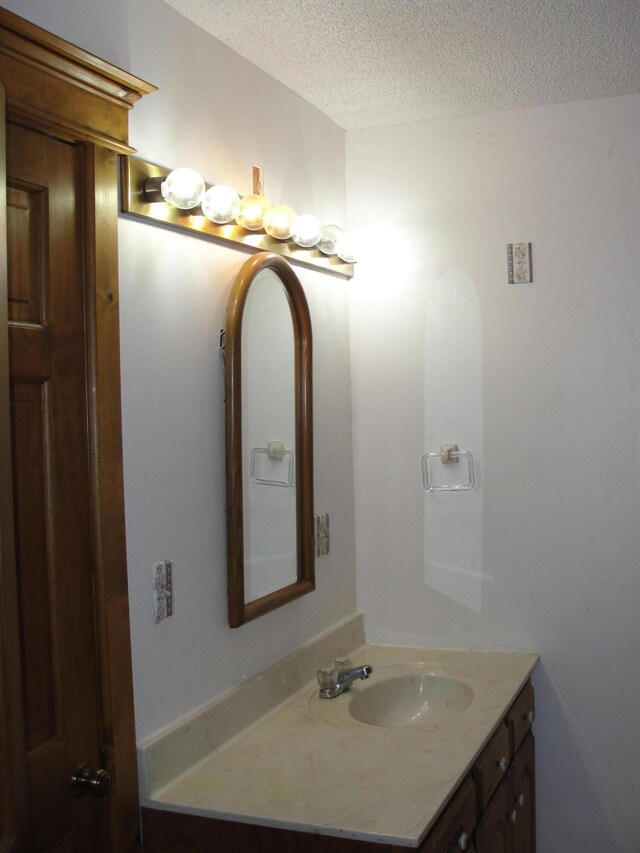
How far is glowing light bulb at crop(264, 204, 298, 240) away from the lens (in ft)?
7.22

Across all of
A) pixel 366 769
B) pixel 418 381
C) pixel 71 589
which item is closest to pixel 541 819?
pixel 366 769

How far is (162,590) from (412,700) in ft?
3.23

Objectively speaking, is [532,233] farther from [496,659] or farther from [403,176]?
[496,659]

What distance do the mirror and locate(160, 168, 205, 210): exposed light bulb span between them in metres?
0.29

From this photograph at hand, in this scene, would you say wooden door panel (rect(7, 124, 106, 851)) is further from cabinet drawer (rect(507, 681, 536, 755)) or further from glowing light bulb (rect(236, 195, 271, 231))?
cabinet drawer (rect(507, 681, 536, 755))

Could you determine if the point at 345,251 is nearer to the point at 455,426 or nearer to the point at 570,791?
the point at 455,426

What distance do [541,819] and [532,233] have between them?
5.76 feet

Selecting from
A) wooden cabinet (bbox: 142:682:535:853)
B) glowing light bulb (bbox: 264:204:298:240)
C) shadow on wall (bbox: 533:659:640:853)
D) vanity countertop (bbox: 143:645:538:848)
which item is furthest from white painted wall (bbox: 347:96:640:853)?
glowing light bulb (bbox: 264:204:298:240)

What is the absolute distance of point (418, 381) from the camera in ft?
9.20

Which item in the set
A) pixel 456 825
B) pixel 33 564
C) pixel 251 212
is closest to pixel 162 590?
pixel 33 564

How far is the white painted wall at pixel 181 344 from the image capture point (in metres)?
1.77

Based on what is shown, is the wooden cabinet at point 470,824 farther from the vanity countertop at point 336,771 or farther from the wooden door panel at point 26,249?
the wooden door panel at point 26,249

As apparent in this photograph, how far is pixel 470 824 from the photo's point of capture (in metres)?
1.93

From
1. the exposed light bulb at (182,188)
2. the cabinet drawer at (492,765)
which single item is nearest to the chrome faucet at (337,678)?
the cabinet drawer at (492,765)
